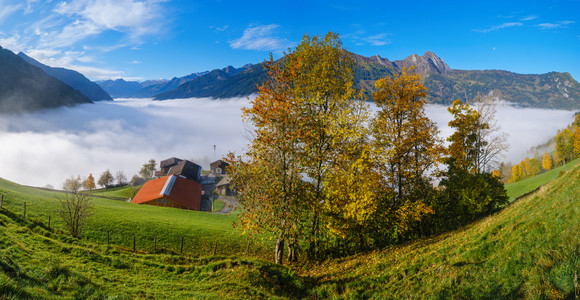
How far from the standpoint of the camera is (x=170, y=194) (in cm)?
7462

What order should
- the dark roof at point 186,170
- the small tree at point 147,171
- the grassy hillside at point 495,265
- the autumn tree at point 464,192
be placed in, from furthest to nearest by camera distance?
the small tree at point 147,171 < the dark roof at point 186,170 < the autumn tree at point 464,192 < the grassy hillside at point 495,265

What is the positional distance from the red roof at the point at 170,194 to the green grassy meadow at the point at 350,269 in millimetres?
52766

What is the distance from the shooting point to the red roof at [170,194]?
2853 inches

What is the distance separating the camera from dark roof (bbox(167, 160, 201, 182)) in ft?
418

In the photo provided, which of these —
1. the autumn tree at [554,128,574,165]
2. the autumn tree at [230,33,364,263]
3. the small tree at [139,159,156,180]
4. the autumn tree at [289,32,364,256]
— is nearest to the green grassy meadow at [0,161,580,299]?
the autumn tree at [230,33,364,263]

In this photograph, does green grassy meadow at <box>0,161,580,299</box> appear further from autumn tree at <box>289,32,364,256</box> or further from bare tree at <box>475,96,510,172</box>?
bare tree at <box>475,96,510,172</box>

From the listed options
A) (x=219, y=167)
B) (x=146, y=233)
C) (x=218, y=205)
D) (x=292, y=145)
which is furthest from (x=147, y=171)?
(x=292, y=145)

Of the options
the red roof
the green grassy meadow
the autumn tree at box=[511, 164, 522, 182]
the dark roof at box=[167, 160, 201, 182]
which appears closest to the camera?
the green grassy meadow

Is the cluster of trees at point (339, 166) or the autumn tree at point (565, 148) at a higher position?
the autumn tree at point (565, 148)

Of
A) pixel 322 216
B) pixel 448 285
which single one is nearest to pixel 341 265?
pixel 322 216

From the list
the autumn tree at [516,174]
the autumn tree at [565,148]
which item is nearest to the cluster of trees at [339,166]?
the autumn tree at [565,148]

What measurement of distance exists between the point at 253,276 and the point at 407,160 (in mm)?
15729

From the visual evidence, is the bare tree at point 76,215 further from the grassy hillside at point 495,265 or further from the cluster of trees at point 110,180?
the cluster of trees at point 110,180

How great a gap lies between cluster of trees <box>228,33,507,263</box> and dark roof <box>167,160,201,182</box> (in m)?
117
